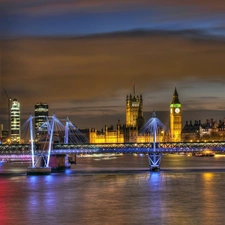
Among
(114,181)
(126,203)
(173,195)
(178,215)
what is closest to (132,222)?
(178,215)

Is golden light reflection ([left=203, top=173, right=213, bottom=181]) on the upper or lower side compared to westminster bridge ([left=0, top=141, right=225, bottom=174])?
lower

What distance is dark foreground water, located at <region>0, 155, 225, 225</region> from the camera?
131 ft

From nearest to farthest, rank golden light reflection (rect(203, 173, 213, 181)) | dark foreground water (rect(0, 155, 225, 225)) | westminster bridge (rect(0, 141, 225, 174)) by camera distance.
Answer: dark foreground water (rect(0, 155, 225, 225)) → golden light reflection (rect(203, 173, 213, 181)) → westminster bridge (rect(0, 141, 225, 174))

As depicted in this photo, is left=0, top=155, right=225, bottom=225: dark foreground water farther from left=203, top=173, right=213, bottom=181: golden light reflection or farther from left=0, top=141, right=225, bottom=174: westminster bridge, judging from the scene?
left=0, top=141, right=225, bottom=174: westminster bridge

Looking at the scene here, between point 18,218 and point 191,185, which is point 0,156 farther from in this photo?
point 18,218

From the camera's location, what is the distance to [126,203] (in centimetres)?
4697

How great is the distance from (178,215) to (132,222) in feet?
10.6

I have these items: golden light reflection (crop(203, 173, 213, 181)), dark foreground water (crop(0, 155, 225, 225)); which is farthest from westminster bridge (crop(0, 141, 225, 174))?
dark foreground water (crop(0, 155, 225, 225))

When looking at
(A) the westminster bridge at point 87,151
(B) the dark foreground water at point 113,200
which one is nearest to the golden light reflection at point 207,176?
(B) the dark foreground water at point 113,200

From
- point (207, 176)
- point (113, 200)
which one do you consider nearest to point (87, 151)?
point (207, 176)

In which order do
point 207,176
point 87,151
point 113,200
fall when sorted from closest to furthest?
1. point 113,200
2. point 207,176
3. point 87,151

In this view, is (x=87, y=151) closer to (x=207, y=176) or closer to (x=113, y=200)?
(x=207, y=176)

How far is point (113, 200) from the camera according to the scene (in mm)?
48594

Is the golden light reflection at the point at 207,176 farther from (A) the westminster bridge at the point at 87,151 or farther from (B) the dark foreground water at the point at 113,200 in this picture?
(A) the westminster bridge at the point at 87,151
